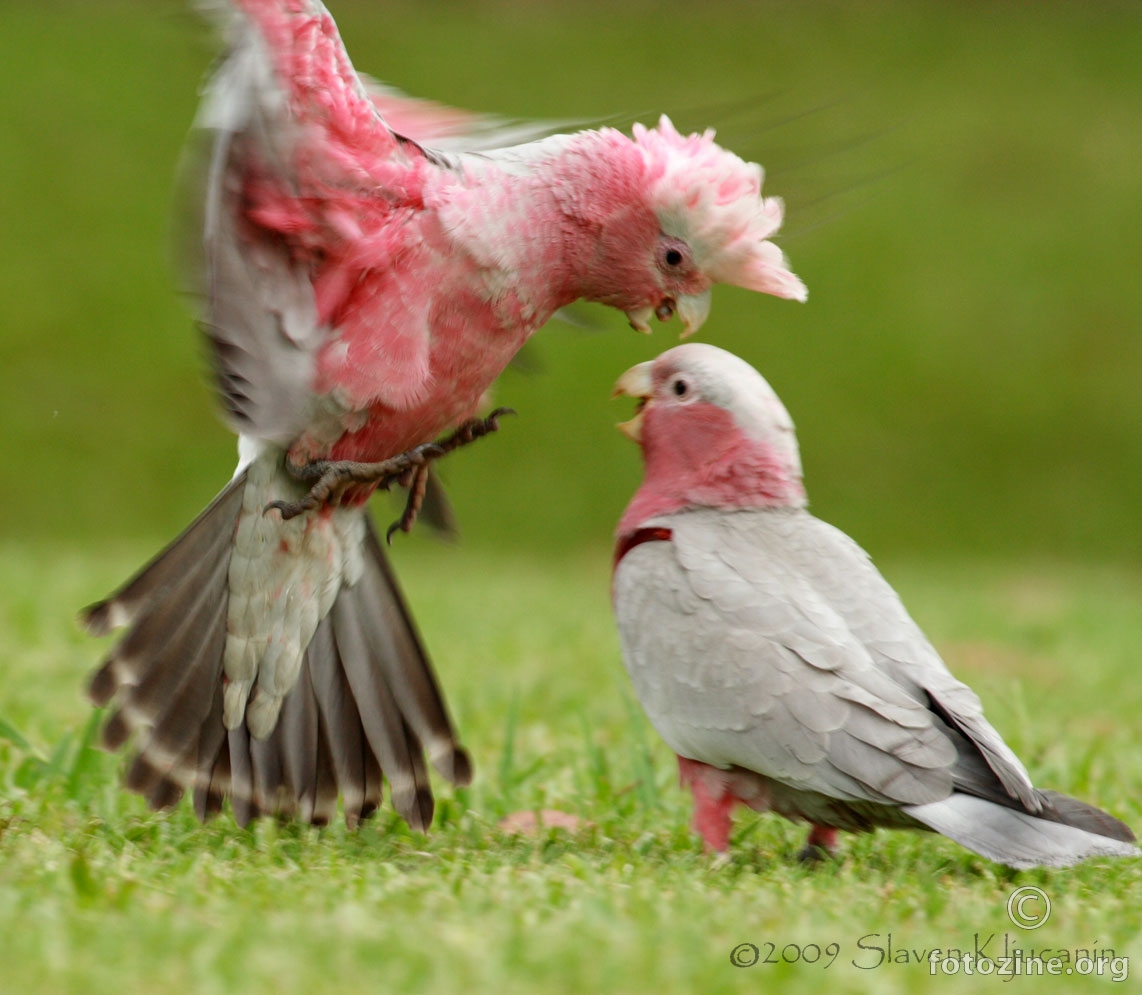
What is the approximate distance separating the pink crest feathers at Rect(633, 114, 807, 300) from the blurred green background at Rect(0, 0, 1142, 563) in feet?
23.1

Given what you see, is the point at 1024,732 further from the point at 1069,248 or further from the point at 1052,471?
the point at 1069,248

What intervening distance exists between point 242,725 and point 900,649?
1680 mm

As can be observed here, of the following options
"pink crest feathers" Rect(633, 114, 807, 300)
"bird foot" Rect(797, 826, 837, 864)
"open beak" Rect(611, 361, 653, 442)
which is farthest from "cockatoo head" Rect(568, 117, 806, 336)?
"bird foot" Rect(797, 826, 837, 864)

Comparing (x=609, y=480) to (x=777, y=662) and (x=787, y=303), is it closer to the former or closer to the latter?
(x=787, y=303)

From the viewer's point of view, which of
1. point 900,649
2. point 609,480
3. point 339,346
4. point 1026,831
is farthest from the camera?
point 609,480

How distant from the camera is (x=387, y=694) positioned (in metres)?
4.02

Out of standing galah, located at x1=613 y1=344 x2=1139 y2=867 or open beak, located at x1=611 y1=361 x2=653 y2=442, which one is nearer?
standing galah, located at x1=613 y1=344 x2=1139 y2=867

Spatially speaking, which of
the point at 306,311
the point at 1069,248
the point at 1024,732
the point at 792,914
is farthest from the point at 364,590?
the point at 1069,248

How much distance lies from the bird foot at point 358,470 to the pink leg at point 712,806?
37.2 inches

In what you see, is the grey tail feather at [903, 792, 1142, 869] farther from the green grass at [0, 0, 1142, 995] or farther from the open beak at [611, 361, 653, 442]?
the open beak at [611, 361, 653, 442]

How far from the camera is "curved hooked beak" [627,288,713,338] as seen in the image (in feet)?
12.7

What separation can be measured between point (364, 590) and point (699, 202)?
4.43ft

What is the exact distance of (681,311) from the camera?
3.90 m

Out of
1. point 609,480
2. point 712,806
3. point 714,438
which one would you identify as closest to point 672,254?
point 714,438
